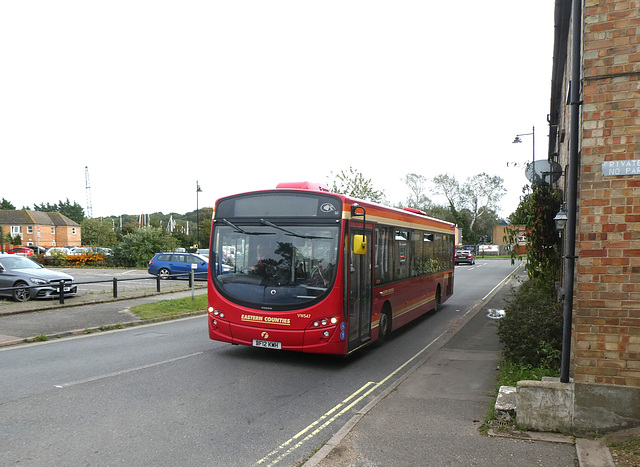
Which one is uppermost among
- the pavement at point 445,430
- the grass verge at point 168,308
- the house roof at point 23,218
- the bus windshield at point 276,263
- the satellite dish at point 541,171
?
the house roof at point 23,218

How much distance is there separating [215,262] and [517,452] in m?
5.63

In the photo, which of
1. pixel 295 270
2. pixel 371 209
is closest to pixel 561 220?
pixel 371 209

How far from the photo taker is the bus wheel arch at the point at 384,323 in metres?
9.66

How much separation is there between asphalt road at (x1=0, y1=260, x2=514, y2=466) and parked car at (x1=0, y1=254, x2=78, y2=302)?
248 inches

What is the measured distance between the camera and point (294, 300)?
7703 millimetres

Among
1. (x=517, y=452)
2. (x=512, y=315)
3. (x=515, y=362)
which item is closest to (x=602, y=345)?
(x=517, y=452)

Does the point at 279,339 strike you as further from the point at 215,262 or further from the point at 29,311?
the point at 29,311

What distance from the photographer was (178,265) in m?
26.0

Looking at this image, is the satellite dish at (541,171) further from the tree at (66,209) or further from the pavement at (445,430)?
the tree at (66,209)

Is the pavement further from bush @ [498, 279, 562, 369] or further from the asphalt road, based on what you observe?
bush @ [498, 279, 562, 369]

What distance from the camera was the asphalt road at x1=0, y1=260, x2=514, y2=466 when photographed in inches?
181

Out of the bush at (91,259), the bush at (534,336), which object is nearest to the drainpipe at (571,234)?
the bush at (534,336)

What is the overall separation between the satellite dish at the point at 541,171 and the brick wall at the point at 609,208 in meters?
5.31

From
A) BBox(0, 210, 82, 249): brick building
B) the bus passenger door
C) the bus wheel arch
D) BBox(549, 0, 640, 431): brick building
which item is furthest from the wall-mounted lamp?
BBox(0, 210, 82, 249): brick building
